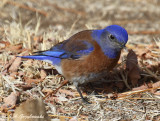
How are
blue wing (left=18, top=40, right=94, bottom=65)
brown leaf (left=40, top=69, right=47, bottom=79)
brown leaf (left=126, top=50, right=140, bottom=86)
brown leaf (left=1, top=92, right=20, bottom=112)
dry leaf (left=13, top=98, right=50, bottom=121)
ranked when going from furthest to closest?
brown leaf (left=126, top=50, right=140, bottom=86), brown leaf (left=40, top=69, right=47, bottom=79), blue wing (left=18, top=40, right=94, bottom=65), brown leaf (left=1, top=92, right=20, bottom=112), dry leaf (left=13, top=98, right=50, bottom=121)

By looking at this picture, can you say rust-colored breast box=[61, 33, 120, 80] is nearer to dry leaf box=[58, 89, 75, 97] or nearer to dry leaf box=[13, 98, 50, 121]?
dry leaf box=[58, 89, 75, 97]

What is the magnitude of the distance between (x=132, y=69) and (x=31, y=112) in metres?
2.03

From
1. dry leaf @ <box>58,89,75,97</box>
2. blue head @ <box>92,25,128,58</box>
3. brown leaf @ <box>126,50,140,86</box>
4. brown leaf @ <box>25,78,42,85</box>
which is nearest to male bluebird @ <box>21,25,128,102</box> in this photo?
blue head @ <box>92,25,128,58</box>

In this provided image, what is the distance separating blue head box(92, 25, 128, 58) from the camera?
3.95 metres

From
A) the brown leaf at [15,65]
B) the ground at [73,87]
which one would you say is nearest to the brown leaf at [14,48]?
the ground at [73,87]

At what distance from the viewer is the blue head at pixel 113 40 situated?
395cm

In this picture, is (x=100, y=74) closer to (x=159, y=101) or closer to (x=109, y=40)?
(x=109, y=40)

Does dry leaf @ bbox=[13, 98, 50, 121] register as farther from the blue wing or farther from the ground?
the blue wing

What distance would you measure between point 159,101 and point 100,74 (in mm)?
887

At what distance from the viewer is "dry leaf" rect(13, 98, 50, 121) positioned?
3.28m

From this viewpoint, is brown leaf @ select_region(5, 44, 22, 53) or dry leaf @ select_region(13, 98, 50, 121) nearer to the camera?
dry leaf @ select_region(13, 98, 50, 121)

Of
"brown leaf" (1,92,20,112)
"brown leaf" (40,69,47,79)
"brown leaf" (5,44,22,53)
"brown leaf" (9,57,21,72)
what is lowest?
"brown leaf" (1,92,20,112)

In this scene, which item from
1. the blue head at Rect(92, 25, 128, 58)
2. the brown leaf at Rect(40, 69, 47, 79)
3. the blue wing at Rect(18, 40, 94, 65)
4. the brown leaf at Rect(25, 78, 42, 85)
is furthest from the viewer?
the brown leaf at Rect(40, 69, 47, 79)

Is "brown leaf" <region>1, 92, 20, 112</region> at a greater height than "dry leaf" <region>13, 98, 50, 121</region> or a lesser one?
greater
